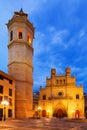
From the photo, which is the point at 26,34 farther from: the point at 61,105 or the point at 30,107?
the point at 61,105

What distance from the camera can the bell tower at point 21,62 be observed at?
4969 centimetres

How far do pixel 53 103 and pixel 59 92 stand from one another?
11.9ft

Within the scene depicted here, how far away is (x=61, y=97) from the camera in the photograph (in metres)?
65.6

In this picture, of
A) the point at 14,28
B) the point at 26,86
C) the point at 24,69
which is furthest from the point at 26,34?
the point at 26,86

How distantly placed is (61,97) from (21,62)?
65.9 ft

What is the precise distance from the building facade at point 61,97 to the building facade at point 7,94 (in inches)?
711

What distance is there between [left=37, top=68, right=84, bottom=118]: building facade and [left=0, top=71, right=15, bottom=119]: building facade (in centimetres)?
1807

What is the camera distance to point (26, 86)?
50688 millimetres

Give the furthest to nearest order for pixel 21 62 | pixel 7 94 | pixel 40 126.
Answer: pixel 21 62, pixel 7 94, pixel 40 126

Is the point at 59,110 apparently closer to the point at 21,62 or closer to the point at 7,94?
the point at 21,62

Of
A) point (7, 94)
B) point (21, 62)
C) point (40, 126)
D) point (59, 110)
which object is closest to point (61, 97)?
point (59, 110)

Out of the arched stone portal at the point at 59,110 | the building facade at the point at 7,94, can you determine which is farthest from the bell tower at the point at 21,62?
the arched stone portal at the point at 59,110

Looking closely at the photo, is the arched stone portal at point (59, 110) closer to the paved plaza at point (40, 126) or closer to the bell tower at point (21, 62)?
the bell tower at point (21, 62)

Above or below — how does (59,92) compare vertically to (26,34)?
below
